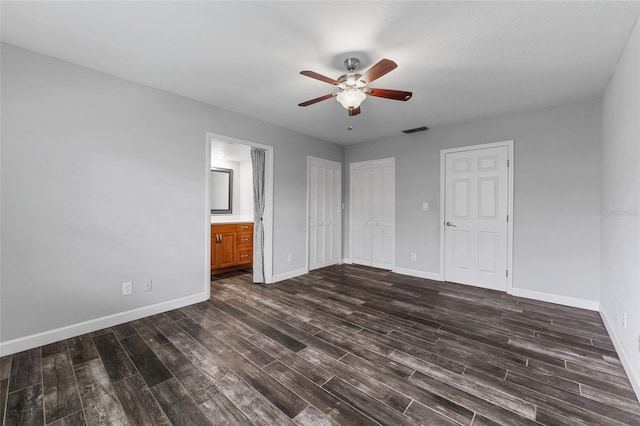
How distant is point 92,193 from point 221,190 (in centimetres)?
302

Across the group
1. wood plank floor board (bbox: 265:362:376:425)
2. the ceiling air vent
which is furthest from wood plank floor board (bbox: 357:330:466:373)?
the ceiling air vent

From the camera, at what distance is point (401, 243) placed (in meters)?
4.90

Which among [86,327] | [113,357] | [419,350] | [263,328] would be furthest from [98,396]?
[419,350]

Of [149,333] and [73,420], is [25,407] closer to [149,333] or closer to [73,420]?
[73,420]

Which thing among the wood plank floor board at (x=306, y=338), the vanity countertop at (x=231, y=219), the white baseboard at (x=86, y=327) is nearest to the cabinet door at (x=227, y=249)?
the vanity countertop at (x=231, y=219)

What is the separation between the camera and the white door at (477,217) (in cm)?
387

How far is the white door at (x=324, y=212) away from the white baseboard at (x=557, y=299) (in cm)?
300

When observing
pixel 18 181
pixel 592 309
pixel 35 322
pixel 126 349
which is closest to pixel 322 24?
pixel 18 181

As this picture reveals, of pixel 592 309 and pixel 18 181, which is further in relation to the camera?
pixel 592 309

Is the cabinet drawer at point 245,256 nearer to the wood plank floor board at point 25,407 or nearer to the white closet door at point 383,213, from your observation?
the white closet door at point 383,213

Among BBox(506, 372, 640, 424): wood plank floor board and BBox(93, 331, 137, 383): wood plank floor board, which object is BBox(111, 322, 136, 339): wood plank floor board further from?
BBox(506, 372, 640, 424): wood plank floor board

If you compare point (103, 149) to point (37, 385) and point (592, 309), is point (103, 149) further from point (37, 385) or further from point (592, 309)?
point (592, 309)

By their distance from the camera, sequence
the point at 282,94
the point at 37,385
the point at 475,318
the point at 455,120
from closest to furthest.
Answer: the point at 37,385 < the point at 475,318 < the point at 282,94 < the point at 455,120

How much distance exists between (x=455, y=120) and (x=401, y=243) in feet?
7.21
